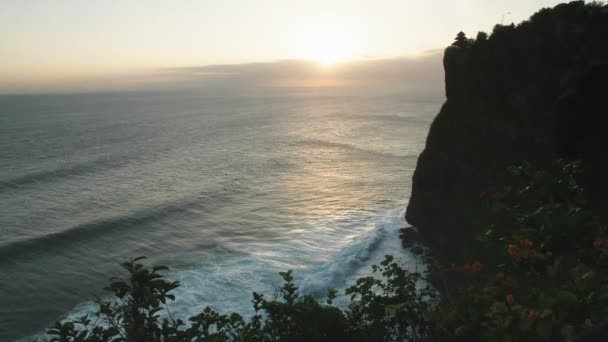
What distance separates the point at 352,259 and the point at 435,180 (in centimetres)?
659

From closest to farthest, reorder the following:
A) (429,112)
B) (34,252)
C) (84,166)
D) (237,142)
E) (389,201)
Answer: (34,252), (389,201), (84,166), (237,142), (429,112)

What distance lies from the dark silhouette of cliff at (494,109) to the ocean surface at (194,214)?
3.79m

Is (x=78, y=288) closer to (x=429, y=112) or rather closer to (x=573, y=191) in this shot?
(x=573, y=191)

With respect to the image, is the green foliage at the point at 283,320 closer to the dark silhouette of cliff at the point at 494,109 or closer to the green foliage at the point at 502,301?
the green foliage at the point at 502,301

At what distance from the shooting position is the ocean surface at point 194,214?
24938mm

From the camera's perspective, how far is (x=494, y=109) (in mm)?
26500

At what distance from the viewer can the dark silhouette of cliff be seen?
2356 centimetres

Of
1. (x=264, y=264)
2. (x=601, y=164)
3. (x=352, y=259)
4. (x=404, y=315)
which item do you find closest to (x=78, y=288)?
(x=264, y=264)

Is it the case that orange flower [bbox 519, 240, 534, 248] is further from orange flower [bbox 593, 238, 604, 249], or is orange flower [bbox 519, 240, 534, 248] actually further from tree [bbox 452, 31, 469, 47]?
tree [bbox 452, 31, 469, 47]

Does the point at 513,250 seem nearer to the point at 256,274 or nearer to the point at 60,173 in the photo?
the point at 256,274

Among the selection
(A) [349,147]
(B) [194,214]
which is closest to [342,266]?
(B) [194,214]

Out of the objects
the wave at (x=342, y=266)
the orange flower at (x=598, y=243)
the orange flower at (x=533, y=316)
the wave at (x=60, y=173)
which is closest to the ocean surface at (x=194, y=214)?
the wave at (x=342, y=266)

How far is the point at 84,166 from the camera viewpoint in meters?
52.4

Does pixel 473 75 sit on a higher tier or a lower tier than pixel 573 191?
higher
